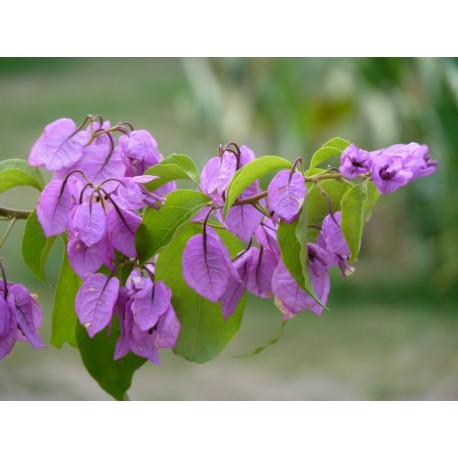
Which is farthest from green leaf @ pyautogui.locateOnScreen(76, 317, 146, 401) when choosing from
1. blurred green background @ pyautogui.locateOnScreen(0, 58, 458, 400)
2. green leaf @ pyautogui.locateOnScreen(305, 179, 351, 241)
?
blurred green background @ pyautogui.locateOnScreen(0, 58, 458, 400)

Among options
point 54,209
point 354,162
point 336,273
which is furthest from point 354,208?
point 336,273

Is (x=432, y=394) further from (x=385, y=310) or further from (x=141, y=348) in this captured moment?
(x=141, y=348)

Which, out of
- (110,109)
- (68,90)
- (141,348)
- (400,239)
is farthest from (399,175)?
(68,90)

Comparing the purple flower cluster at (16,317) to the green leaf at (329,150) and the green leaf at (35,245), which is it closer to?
the green leaf at (35,245)

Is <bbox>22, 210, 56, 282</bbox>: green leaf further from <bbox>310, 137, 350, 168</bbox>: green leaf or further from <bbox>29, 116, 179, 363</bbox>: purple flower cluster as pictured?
<bbox>310, 137, 350, 168</bbox>: green leaf

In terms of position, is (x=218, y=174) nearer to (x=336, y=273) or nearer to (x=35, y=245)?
(x=35, y=245)
